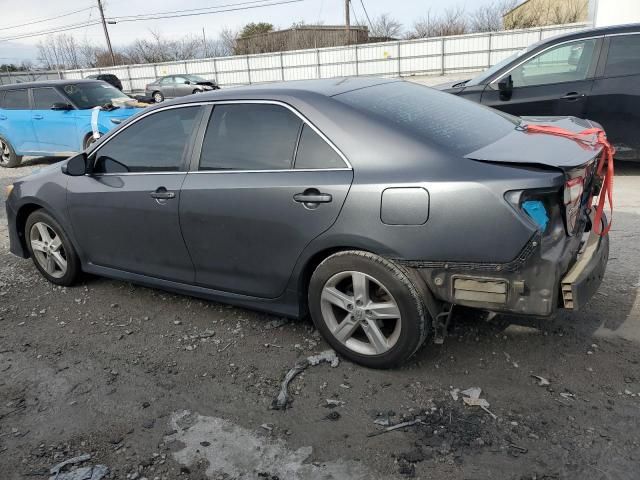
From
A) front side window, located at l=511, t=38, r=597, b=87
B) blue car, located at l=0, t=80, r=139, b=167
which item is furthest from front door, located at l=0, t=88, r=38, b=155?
front side window, located at l=511, t=38, r=597, b=87

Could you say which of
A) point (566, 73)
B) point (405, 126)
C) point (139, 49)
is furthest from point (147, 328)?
point (139, 49)

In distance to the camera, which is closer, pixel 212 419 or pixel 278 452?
pixel 278 452

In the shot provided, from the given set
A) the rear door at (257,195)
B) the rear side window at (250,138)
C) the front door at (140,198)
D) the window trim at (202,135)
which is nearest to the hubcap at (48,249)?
the front door at (140,198)

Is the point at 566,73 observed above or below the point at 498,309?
above

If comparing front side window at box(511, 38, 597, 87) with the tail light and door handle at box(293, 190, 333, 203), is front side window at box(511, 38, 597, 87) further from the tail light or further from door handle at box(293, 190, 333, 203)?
door handle at box(293, 190, 333, 203)

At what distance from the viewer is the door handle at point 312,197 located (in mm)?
2980

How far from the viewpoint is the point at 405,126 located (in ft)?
9.80

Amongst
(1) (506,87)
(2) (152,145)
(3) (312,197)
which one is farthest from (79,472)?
(1) (506,87)

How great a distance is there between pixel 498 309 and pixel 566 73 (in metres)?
5.23

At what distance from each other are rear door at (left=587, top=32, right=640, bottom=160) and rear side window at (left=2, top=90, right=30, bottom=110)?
9773 millimetres

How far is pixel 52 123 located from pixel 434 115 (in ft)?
29.2

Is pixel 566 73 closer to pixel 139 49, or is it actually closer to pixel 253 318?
pixel 253 318

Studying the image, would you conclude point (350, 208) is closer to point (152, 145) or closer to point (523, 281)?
point (523, 281)

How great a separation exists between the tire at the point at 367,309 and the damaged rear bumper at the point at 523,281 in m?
0.14
